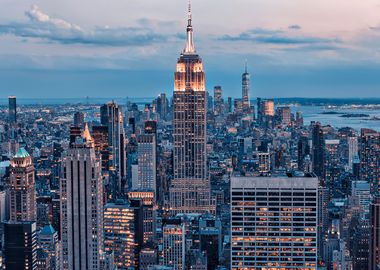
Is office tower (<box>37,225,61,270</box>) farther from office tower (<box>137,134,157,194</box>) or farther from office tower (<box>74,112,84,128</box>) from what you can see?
office tower (<box>74,112,84,128</box>)

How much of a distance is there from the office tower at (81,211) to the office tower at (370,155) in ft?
125

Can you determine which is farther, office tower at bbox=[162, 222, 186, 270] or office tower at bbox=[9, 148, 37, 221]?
office tower at bbox=[9, 148, 37, 221]

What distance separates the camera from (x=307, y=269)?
35.4 meters

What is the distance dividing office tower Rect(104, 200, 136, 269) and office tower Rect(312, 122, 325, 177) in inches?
1172

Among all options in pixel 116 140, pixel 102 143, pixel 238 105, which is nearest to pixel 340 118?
pixel 116 140

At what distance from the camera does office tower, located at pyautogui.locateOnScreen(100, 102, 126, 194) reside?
7573cm

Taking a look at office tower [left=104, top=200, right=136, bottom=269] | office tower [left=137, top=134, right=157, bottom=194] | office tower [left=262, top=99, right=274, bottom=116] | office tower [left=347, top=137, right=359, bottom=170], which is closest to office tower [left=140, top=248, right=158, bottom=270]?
office tower [left=104, top=200, right=136, bottom=269]

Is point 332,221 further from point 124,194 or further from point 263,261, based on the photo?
point 263,261

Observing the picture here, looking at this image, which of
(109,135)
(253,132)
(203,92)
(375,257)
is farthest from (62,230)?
(253,132)

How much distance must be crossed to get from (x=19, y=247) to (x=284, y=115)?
7378 cm

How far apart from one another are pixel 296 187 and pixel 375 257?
60.7ft

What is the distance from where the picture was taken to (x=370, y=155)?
257 feet

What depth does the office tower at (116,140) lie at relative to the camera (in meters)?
75.7

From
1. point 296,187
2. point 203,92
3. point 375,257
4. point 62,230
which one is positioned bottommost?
point 375,257
